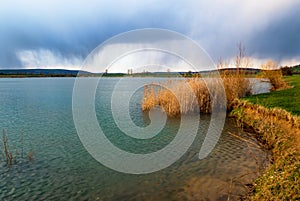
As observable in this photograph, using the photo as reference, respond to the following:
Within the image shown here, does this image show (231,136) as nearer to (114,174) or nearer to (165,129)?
(165,129)

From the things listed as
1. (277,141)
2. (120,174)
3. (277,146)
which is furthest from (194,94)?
(120,174)

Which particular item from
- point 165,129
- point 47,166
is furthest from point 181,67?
point 47,166

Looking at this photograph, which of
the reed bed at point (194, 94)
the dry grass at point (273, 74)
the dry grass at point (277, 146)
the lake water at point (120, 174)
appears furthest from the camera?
the dry grass at point (273, 74)

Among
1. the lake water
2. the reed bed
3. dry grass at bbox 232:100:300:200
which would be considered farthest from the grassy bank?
the reed bed

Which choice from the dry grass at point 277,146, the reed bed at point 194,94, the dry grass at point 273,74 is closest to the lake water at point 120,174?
the dry grass at point 277,146

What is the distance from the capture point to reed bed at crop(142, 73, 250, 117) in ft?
49.7

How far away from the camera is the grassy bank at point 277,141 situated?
4939mm

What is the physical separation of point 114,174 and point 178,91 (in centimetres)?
899

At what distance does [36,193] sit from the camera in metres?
5.78

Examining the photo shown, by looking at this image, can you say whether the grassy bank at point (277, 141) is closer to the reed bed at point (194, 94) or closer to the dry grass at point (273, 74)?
the reed bed at point (194, 94)

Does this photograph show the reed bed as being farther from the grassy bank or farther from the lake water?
the lake water

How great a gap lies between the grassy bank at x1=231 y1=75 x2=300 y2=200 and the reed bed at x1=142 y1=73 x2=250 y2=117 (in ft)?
3.87

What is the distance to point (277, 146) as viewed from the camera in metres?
8.05

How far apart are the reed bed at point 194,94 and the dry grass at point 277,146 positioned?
141cm
